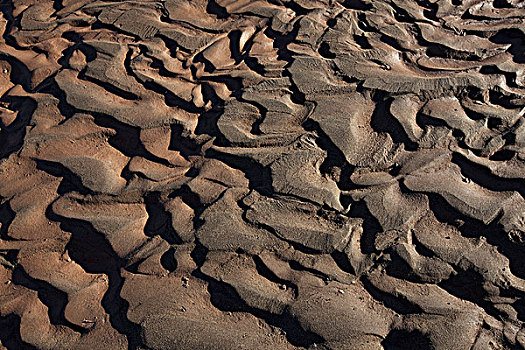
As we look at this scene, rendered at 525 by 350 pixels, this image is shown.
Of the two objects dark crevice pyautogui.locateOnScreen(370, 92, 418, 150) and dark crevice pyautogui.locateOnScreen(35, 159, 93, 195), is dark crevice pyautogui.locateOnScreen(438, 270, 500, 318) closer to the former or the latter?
dark crevice pyautogui.locateOnScreen(370, 92, 418, 150)

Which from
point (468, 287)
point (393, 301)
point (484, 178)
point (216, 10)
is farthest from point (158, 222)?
point (216, 10)

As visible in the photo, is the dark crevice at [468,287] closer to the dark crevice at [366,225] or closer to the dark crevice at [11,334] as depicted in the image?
the dark crevice at [366,225]

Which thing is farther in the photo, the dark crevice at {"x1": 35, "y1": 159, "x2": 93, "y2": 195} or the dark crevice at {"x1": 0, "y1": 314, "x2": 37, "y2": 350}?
the dark crevice at {"x1": 35, "y1": 159, "x2": 93, "y2": 195}

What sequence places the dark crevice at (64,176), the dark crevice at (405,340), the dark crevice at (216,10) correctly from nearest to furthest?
the dark crevice at (405,340) < the dark crevice at (64,176) < the dark crevice at (216,10)

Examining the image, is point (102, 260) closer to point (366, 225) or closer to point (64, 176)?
point (64, 176)

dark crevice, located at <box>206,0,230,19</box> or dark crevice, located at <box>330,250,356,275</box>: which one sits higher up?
dark crevice, located at <box>206,0,230,19</box>

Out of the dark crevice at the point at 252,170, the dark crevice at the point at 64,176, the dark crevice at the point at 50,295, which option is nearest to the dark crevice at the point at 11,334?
the dark crevice at the point at 50,295

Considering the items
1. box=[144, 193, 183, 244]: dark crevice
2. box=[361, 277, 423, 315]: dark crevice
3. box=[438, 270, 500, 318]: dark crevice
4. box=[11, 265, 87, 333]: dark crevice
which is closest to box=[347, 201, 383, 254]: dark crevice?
box=[361, 277, 423, 315]: dark crevice

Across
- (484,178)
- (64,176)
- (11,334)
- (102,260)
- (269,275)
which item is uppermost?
(484,178)
